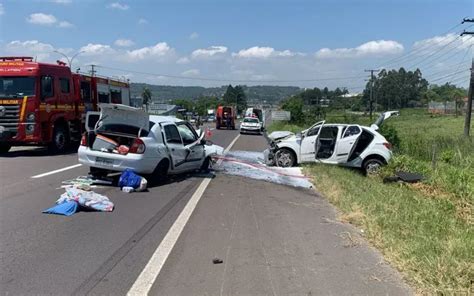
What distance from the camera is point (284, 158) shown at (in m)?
16.7

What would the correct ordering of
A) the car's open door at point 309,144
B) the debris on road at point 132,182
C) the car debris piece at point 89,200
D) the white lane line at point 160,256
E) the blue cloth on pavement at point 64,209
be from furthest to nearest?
the car's open door at point 309,144 → the debris on road at point 132,182 → the car debris piece at point 89,200 → the blue cloth on pavement at point 64,209 → the white lane line at point 160,256

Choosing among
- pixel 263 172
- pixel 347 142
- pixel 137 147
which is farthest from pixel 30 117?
pixel 347 142

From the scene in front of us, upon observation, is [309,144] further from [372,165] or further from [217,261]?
[217,261]

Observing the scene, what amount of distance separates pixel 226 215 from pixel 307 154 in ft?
26.9

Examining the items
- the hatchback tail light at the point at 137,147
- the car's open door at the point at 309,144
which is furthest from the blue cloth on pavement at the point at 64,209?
the car's open door at the point at 309,144

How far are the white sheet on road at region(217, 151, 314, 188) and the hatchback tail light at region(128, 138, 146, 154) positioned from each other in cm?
371

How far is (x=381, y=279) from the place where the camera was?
5.38m

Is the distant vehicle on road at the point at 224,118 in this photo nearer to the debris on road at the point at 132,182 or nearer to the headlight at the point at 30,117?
the headlight at the point at 30,117

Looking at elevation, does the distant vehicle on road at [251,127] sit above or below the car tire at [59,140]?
below

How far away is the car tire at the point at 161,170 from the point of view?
11.9 m

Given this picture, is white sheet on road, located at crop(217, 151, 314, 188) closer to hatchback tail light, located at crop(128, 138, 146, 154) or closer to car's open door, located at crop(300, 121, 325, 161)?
car's open door, located at crop(300, 121, 325, 161)

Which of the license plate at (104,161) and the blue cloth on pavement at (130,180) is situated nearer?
the blue cloth on pavement at (130,180)

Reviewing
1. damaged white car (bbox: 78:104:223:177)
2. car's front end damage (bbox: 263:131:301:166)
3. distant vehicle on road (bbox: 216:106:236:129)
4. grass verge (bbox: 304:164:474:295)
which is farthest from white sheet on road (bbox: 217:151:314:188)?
distant vehicle on road (bbox: 216:106:236:129)

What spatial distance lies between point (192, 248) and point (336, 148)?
10369 mm
